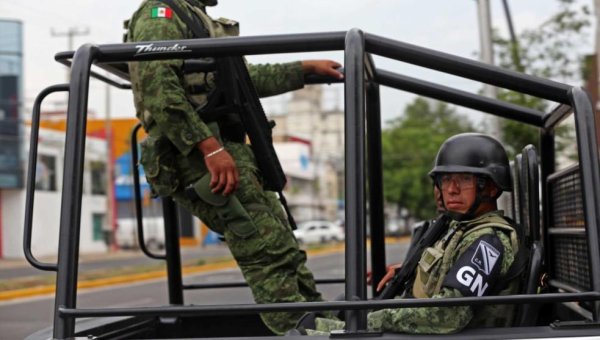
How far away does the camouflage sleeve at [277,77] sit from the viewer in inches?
138

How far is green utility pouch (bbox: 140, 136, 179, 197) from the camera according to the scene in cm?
304

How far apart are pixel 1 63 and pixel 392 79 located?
36.1 meters

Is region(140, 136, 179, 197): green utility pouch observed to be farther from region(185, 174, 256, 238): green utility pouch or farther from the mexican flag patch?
the mexican flag patch

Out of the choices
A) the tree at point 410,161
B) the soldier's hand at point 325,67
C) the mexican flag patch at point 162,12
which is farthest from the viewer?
the tree at point 410,161

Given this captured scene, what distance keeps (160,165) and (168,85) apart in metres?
0.37

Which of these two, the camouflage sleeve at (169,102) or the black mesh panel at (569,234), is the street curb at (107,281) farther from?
the camouflage sleeve at (169,102)

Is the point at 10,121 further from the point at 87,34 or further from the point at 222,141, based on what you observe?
the point at 222,141

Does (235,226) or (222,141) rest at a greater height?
(222,141)

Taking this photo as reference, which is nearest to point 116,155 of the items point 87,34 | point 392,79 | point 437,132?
point 87,34

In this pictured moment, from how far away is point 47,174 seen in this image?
4456cm

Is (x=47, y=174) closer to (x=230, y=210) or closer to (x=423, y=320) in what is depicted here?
(x=230, y=210)

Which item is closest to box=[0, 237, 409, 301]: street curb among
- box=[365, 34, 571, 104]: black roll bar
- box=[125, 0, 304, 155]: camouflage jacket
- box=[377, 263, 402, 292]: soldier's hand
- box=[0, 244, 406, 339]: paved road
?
box=[0, 244, 406, 339]: paved road

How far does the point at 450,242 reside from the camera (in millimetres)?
2773

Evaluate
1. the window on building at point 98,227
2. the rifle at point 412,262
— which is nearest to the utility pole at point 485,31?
the rifle at point 412,262
